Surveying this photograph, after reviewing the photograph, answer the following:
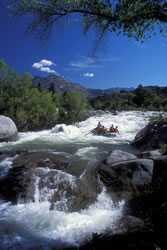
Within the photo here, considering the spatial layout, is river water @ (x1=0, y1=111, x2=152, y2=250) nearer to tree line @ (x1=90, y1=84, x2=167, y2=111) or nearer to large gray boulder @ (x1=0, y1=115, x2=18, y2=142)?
large gray boulder @ (x1=0, y1=115, x2=18, y2=142)

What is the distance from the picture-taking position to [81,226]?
137 inches

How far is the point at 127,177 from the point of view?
486 centimetres

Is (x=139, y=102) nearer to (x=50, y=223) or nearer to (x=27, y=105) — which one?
(x=27, y=105)

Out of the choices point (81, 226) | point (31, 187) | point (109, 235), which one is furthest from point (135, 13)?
point (31, 187)

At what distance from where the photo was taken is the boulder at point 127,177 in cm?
451

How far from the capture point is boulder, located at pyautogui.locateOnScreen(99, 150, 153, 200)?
14.8ft

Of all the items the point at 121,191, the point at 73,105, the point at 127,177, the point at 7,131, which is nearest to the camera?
the point at 121,191

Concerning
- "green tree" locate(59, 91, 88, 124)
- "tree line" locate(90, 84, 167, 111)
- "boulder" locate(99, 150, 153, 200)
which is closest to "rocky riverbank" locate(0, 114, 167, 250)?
"boulder" locate(99, 150, 153, 200)

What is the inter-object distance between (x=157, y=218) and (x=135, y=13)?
4567 millimetres

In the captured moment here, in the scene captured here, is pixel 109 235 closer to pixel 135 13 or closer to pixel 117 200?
pixel 117 200

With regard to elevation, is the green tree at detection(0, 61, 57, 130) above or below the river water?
above

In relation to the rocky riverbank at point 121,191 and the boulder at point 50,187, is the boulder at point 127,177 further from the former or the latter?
the boulder at point 50,187

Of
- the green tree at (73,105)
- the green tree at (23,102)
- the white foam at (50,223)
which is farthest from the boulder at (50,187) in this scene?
the green tree at (73,105)

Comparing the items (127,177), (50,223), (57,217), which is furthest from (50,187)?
(127,177)
